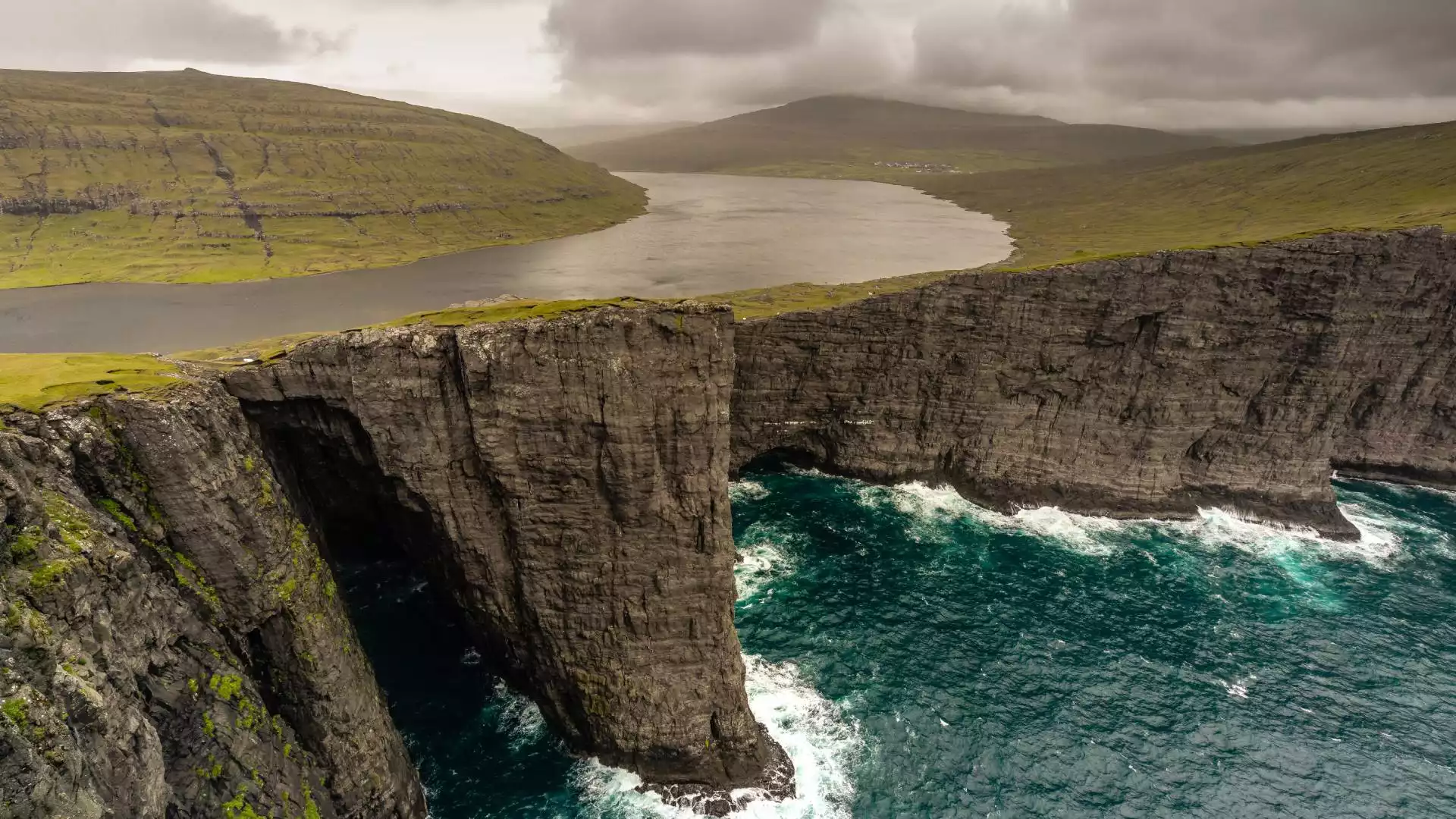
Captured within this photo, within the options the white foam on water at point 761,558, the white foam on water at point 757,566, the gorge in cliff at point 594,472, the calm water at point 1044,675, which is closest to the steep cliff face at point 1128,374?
the gorge in cliff at point 594,472

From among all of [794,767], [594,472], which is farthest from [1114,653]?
[594,472]

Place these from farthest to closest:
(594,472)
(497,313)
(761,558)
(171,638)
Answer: (761,558)
(497,313)
(594,472)
(171,638)

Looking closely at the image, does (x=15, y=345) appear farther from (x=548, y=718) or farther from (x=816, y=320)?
(x=816, y=320)

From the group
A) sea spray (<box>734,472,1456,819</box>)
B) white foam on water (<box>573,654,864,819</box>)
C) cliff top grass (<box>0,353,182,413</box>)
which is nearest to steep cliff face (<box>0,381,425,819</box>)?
cliff top grass (<box>0,353,182,413</box>)

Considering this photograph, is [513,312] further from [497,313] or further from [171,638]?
[171,638]

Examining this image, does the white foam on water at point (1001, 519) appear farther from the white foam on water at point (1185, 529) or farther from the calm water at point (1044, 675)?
the calm water at point (1044, 675)

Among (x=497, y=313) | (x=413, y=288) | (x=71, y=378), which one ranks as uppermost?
(x=497, y=313)

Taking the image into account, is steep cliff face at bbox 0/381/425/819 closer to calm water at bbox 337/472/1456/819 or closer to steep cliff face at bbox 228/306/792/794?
steep cliff face at bbox 228/306/792/794
